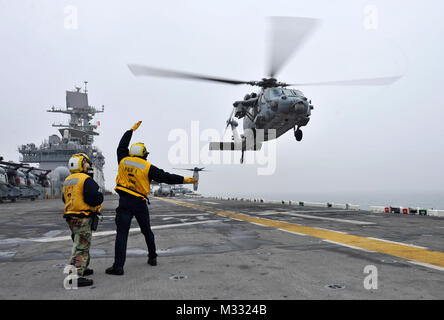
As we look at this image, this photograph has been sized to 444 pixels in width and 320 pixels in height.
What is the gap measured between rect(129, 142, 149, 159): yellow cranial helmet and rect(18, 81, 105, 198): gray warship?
49.7m

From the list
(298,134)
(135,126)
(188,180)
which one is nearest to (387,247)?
(188,180)

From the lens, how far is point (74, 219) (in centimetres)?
459

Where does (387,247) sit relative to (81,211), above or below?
below

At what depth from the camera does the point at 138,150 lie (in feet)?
17.5

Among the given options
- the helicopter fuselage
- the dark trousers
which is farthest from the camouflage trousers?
the helicopter fuselage

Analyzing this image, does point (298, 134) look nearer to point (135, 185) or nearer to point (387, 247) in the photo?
point (387, 247)

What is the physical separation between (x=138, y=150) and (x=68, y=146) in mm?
60963

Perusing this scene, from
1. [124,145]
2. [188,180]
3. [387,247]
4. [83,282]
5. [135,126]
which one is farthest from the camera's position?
[387,247]

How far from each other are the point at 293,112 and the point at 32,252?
14.2 meters

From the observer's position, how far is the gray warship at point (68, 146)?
5438 centimetres

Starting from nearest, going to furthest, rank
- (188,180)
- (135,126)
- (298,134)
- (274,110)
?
(188,180) < (135,126) < (274,110) < (298,134)

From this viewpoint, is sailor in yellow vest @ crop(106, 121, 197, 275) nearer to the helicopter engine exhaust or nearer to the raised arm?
the raised arm
